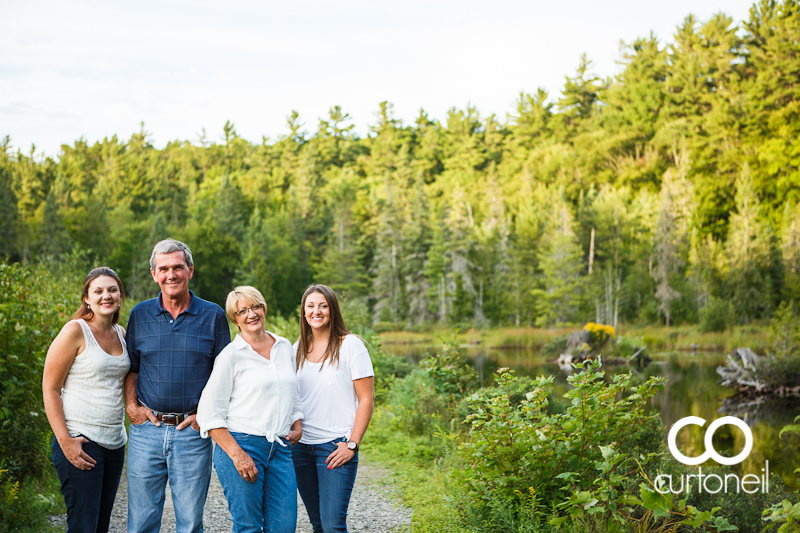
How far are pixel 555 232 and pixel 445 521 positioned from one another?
1530 inches

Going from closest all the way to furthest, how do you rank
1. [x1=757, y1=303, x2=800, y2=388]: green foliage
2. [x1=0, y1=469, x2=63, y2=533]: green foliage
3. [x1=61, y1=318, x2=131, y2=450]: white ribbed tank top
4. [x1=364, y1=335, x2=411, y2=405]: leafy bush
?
[x1=61, y1=318, x2=131, y2=450]: white ribbed tank top
[x1=0, y1=469, x2=63, y2=533]: green foliage
[x1=364, y1=335, x2=411, y2=405]: leafy bush
[x1=757, y1=303, x2=800, y2=388]: green foliage

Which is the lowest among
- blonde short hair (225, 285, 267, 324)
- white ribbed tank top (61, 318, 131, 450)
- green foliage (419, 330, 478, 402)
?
green foliage (419, 330, 478, 402)

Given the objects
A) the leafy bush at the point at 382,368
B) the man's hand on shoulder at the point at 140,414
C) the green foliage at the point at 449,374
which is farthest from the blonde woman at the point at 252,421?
the leafy bush at the point at 382,368

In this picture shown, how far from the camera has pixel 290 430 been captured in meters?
3.03

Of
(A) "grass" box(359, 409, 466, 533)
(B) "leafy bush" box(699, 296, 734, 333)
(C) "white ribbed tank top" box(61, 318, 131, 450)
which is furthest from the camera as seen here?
(B) "leafy bush" box(699, 296, 734, 333)

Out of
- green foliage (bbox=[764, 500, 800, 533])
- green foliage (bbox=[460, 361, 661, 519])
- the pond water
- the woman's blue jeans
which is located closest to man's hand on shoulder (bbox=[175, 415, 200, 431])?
the woman's blue jeans

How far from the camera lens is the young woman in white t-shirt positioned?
308 centimetres

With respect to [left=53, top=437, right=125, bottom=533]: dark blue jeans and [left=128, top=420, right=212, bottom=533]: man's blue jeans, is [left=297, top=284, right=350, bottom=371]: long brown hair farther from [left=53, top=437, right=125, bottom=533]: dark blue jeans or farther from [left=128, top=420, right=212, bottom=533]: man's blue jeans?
[left=53, top=437, right=125, bottom=533]: dark blue jeans

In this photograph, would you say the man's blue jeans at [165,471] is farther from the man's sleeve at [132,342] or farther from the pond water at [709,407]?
the pond water at [709,407]

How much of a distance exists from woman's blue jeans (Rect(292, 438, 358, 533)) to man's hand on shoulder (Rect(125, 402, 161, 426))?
62cm

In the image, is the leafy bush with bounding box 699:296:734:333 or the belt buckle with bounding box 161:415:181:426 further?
the leafy bush with bounding box 699:296:734:333

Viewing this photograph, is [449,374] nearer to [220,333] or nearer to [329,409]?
[329,409]

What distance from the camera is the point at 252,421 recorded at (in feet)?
9.46

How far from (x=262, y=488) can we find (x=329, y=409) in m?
0.43
